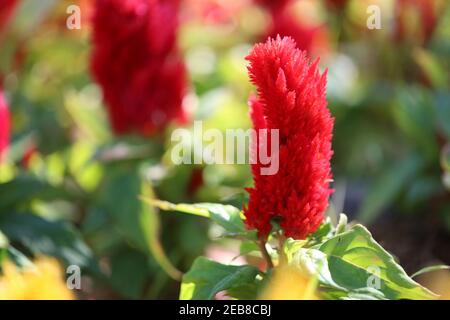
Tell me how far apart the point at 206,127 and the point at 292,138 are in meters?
0.88

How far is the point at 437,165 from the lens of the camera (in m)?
2.11

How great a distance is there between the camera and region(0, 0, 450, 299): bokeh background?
178 centimetres

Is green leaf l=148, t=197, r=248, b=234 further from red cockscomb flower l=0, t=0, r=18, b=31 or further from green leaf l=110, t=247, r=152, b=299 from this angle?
red cockscomb flower l=0, t=0, r=18, b=31

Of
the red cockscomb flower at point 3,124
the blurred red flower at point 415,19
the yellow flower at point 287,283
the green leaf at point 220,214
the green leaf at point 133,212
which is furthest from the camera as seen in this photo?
the blurred red flower at point 415,19

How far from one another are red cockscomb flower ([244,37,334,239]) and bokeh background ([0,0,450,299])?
0.51 ft

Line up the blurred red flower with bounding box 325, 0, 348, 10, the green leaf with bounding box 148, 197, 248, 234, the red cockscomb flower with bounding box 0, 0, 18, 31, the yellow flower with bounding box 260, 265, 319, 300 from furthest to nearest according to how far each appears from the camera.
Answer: the blurred red flower with bounding box 325, 0, 348, 10, the red cockscomb flower with bounding box 0, 0, 18, 31, the green leaf with bounding box 148, 197, 248, 234, the yellow flower with bounding box 260, 265, 319, 300

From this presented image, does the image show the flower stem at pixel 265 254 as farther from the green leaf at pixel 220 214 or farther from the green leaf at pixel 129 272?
the green leaf at pixel 129 272

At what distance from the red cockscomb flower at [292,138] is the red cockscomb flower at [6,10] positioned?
4.14 ft

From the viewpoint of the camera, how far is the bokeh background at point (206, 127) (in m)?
1.78

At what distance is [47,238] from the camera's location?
1.67 metres

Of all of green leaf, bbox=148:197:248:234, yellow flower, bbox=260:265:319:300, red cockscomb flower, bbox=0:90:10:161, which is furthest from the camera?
red cockscomb flower, bbox=0:90:10:161

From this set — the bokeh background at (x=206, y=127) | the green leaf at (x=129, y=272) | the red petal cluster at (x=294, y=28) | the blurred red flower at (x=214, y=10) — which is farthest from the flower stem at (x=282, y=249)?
the blurred red flower at (x=214, y=10)

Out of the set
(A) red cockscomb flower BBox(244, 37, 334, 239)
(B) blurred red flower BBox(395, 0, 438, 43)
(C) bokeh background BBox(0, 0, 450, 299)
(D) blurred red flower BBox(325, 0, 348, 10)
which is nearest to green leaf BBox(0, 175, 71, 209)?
(C) bokeh background BBox(0, 0, 450, 299)
